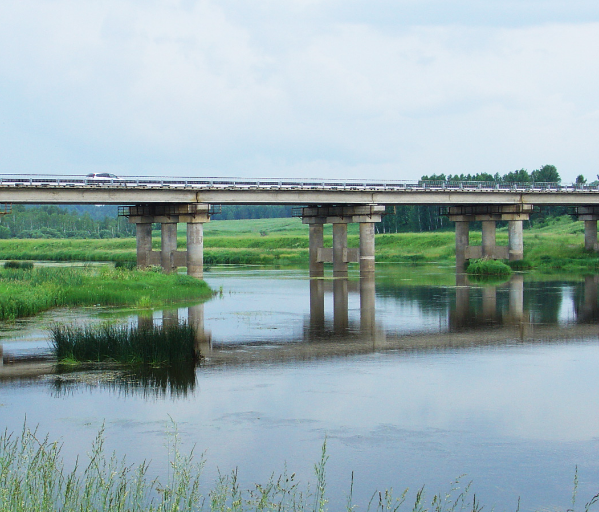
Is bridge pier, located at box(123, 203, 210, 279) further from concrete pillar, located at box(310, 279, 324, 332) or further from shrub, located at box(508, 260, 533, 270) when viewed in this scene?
shrub, located at box(508, 260, 533, 270)

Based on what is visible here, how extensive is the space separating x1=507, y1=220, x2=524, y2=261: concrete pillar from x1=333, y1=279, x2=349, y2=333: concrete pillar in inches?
1005

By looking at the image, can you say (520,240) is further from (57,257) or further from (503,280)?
(57,257)

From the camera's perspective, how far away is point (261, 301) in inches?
1884

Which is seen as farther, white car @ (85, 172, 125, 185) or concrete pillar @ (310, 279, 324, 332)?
white car @ (85, 172, 125, 185)

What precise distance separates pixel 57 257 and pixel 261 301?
3251 inches

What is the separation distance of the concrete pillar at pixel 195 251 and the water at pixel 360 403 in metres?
31.2

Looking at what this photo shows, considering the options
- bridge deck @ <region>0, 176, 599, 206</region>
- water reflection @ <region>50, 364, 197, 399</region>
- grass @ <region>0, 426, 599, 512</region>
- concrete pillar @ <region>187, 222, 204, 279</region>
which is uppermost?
bridge deck @ <region>0, 176, 599, 206</region>

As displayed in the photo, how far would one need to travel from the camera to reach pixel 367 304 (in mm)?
45594

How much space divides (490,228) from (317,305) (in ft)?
145

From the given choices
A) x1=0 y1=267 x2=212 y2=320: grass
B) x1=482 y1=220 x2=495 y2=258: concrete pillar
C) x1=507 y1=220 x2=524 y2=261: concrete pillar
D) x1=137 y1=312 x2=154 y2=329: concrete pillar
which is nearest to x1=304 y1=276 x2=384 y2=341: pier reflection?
x1=137 y1=312 x2=154 y2=329: concrete pillar

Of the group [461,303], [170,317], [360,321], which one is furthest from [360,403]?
[461,303]

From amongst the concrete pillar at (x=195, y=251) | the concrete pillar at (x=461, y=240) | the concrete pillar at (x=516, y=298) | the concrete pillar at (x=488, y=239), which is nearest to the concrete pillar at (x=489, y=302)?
the concrete pillar at (x=516, y=298)

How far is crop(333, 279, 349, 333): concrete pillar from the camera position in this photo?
115ft

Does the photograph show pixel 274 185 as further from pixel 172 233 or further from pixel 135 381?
pixel 135 381
